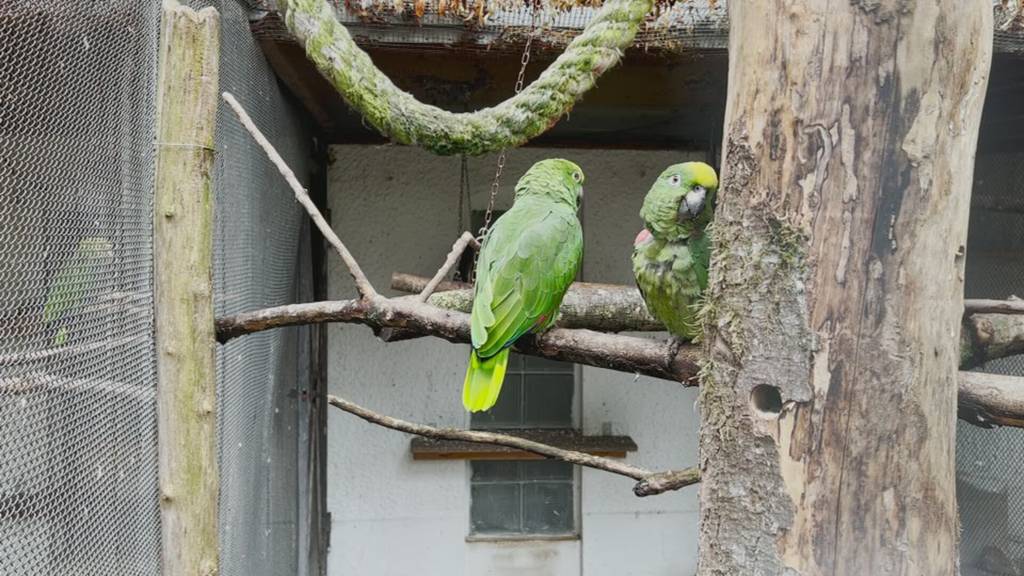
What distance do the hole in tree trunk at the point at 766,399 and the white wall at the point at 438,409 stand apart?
8.08ft

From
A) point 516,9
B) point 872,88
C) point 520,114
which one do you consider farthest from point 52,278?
point 516,9

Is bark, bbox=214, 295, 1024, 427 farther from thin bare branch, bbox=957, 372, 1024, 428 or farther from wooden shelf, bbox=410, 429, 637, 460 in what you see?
wooden shelf, bbox=410, 429, 637, 460

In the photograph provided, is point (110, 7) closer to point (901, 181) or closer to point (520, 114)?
point (520, 114)

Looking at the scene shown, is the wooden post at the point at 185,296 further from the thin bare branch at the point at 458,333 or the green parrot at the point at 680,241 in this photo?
the green parrot at the point at 680,241

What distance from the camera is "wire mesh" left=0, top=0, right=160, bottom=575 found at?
37.1 inches

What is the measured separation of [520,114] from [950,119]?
3.40 ft

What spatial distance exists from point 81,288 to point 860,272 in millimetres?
1070

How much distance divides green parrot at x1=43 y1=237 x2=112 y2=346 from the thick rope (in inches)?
25.1

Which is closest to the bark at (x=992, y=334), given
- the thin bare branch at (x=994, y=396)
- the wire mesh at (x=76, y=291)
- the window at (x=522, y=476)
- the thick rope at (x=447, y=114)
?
the thin bare branch at (x=994, y=396)

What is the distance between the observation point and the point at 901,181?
2.32 feet

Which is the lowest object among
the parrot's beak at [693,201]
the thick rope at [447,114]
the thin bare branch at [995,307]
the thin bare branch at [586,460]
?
the thin bare branch at [586,460]

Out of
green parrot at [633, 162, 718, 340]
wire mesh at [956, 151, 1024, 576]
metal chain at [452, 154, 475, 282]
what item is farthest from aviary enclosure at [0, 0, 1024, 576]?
metal chain at [452, 154, 475, 282]

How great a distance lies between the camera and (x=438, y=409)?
3213 millimetres

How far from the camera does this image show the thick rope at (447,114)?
1533 millimetres
